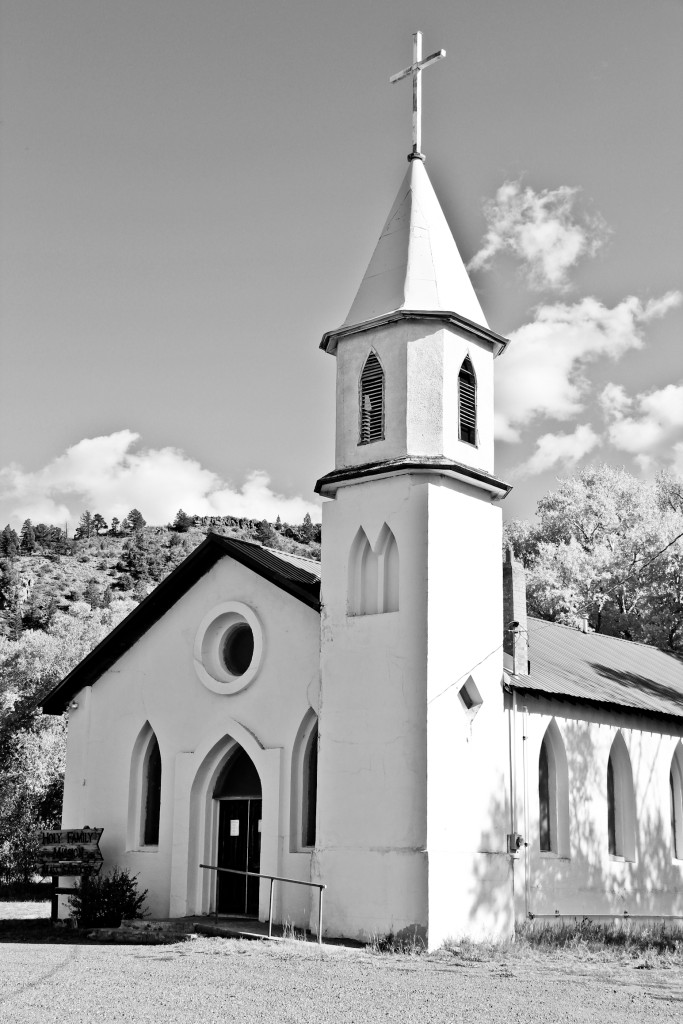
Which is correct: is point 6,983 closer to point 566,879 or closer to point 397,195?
point 566,879

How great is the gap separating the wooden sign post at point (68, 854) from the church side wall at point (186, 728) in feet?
2.72

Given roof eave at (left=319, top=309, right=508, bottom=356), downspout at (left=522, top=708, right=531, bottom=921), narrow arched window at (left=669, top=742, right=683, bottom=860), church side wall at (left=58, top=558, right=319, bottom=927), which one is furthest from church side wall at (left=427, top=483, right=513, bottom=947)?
narrow arched window at (left=669, top=742, right=683, bottom=860)

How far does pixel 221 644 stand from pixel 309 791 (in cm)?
390

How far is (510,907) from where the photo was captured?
62.1 ft

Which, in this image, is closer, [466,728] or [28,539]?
[466,728]

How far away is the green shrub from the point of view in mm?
20922

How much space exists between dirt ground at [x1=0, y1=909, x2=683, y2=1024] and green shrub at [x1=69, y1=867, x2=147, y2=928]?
2.75m

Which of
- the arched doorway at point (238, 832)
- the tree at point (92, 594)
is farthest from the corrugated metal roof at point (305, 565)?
the tree at point (92, 594)

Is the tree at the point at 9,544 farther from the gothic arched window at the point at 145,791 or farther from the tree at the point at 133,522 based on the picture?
the gothic arched window at the point at 145,791

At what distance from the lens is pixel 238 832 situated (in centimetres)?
2170

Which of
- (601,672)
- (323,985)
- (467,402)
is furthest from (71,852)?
(601,672)

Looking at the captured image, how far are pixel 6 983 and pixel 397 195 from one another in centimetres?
1618

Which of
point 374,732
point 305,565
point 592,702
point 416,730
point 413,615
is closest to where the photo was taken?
point 416,730

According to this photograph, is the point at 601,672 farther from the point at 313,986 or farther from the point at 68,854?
the point at 313,986
